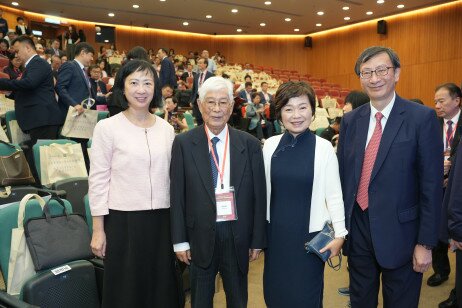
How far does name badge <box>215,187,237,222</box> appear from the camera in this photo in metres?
1.81

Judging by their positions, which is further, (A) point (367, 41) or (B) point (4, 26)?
(A) point (367, 41)

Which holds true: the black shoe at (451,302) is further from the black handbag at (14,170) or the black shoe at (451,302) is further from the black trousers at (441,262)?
the black handbag at (14,170)

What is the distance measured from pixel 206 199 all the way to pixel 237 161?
216 millimetres

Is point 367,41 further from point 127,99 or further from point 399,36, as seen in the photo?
point 127,99

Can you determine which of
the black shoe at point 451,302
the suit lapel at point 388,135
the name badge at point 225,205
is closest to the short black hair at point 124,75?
the name badge at point 225,205

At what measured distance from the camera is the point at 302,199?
1807 mm

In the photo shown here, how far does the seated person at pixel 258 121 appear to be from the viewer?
8266 mm

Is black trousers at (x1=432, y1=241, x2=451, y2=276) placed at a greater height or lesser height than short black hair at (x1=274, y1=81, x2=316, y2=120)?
lesser

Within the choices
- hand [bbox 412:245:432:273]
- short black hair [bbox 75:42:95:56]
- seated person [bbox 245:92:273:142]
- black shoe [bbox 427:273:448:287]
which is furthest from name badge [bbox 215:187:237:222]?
seated person [bbox 245:92:273:142]

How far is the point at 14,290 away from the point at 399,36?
16.4m

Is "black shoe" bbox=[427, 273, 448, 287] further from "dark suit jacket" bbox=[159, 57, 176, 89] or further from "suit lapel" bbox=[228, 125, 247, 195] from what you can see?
"dark suit jacket" bbox=[159, 57, 176, 89]

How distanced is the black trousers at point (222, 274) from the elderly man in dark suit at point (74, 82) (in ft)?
9.09

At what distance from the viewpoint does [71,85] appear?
417cm

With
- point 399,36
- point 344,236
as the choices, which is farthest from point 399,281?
point 399,36
